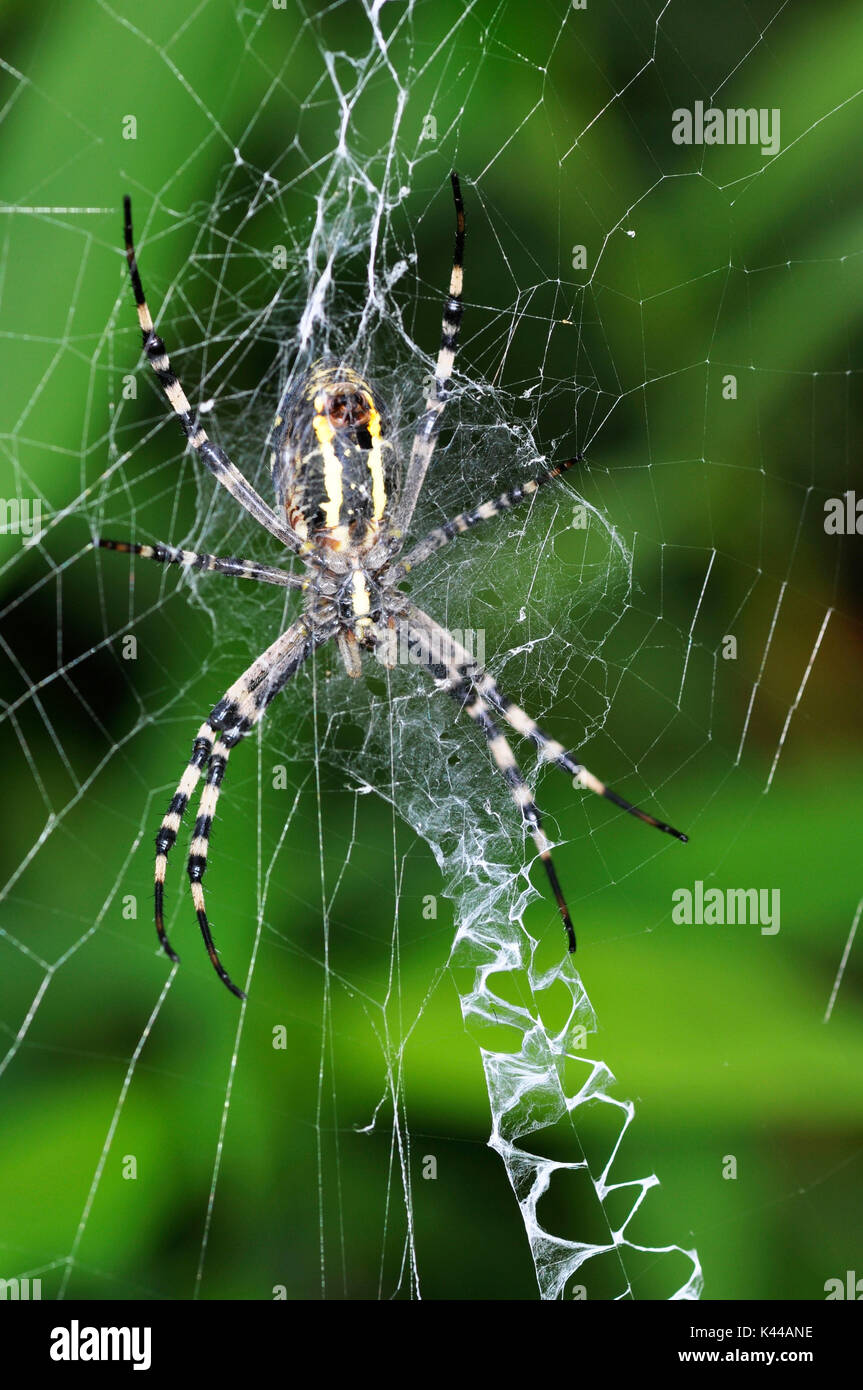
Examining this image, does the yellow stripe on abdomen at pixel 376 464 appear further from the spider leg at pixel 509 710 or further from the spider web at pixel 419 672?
the spider leg at pixel 509 710

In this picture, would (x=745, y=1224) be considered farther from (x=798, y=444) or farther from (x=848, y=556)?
(x=798, y=444)

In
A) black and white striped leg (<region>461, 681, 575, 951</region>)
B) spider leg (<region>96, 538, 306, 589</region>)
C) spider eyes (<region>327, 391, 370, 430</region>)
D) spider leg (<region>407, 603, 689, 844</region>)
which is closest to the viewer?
black and white striped leg (<region>461, 681, 575, 951</region>)

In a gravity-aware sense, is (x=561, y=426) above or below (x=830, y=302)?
below

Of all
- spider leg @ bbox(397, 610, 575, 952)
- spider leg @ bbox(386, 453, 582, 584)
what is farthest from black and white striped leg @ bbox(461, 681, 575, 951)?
spider leg @ bbox(386, 453, 582, 584)

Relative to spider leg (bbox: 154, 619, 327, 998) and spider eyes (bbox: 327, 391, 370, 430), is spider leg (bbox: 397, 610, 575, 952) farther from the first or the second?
spider eyes (bbox: 327, 391, 370, 430)

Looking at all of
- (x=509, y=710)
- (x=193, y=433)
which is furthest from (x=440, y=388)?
(x=509, y=710)

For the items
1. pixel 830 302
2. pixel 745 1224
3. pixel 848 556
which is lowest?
pixel 745 1224
